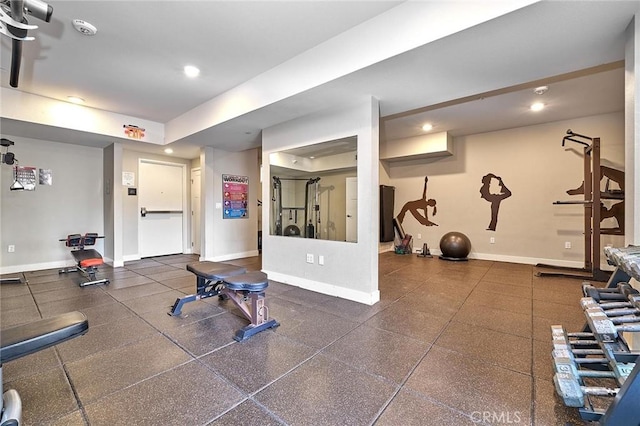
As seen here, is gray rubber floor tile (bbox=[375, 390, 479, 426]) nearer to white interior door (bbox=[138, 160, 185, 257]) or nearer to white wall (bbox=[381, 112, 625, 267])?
white wall (bbox=[381, 112, 625, 267])

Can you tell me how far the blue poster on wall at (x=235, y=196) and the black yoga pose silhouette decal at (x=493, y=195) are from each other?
5392 mm

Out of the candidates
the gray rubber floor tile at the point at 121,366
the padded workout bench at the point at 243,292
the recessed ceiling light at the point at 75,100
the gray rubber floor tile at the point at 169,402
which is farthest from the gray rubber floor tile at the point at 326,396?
the recessed ceiling light at the point at 75,100

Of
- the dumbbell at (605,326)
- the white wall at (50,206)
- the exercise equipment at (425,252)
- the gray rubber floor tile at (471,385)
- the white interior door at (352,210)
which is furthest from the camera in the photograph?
the exercise equipment at (425,252)

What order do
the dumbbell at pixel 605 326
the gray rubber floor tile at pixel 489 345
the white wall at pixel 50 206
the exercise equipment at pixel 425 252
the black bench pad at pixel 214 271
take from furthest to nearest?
the exercise equipment at pixel 425 252, the white wall at pixel 50 206, the black bench pad at pixel 214 271, the gray rubber floor tile at pixel 489 345, the dumbbell at pixel 605 326

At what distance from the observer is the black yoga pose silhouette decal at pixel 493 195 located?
5758 millimetres

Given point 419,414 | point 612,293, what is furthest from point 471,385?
point 612,293

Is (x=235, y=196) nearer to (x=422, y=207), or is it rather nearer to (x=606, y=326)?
(x=422, y=207)

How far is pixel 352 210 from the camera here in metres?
3.41

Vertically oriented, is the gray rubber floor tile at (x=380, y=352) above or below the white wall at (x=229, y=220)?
below

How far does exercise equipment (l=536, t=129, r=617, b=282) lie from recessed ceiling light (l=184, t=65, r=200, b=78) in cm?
552

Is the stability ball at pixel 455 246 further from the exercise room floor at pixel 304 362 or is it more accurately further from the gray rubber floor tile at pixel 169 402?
the gray rubber floor tile at pixel 169 402

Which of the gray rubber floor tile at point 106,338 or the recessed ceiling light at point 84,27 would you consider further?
the recessed ceiling light at point 84,27

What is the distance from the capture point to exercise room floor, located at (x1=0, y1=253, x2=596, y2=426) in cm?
148

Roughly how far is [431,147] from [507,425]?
5.56 meters
